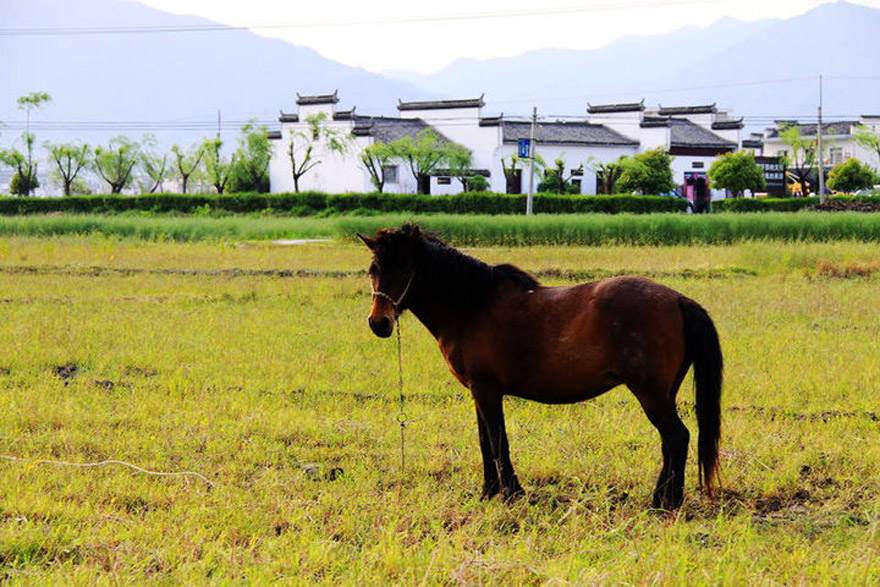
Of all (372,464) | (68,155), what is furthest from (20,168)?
(372,464)

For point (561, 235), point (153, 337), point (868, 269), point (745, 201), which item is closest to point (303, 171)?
point (745, 201)

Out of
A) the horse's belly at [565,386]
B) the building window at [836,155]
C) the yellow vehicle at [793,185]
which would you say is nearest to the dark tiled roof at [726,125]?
the yellow vehicle at [793,185]

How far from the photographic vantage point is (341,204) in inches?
1527

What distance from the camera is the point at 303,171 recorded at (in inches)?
1879

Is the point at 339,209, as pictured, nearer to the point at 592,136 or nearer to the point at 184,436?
the point at 592,136

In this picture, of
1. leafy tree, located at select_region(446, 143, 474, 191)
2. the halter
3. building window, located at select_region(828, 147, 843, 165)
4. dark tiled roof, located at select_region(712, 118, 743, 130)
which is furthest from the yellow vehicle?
the halter

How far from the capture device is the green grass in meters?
22.5

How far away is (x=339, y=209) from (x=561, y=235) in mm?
17154

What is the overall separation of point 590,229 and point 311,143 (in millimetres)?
28915

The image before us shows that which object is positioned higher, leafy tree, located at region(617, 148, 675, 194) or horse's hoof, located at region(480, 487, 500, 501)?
leafy tree, located at region(617, 148, 675, 194)

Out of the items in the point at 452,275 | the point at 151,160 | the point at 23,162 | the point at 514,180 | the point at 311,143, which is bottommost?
the point at 452,275

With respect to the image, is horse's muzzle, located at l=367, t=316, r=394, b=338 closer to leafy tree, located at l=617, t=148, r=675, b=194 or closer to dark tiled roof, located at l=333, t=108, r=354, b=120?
leafy tree, located at l=617, t=148, r=675, b=194

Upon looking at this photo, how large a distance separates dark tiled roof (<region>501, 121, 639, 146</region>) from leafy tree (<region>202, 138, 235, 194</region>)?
15376mm

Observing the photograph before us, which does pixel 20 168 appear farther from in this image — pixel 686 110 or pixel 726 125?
pixel 726 125
